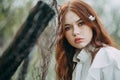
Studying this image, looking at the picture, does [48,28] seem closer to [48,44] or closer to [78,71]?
[48,44]

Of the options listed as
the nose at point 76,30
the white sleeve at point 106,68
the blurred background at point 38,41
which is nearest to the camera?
the white sleeve at point 106,68

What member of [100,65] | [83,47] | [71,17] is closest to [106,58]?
[100,65]

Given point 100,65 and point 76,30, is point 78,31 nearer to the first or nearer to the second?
point 76,30

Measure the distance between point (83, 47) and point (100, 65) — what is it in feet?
0.53

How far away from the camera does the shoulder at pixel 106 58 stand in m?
1.64

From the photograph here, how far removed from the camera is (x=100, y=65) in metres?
1.65

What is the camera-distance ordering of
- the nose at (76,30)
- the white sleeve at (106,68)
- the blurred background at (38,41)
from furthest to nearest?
the blurred background at (38,41)
the nose at (76,30)
the white sleeve at (106,68)

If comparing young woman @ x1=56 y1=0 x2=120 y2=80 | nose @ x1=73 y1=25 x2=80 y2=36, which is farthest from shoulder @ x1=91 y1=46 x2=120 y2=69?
nose @ x1=73 y1=25 x2=80 y2=36

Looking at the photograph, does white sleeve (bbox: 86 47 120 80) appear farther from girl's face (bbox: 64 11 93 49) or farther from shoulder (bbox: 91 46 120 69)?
girl's face (bbox: 64 11 93 49)

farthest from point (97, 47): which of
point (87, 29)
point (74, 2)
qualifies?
point (74, 2)

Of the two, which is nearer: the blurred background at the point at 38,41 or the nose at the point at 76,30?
the nose at the point at 76,30

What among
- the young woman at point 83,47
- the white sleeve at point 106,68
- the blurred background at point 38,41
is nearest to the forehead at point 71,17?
the young woman at point 83,47

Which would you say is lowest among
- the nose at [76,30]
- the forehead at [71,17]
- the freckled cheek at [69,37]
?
the freckled cheek at [69,37]

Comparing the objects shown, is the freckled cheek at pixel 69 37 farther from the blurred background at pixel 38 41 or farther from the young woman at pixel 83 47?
the blurred background at pixel 38 41
